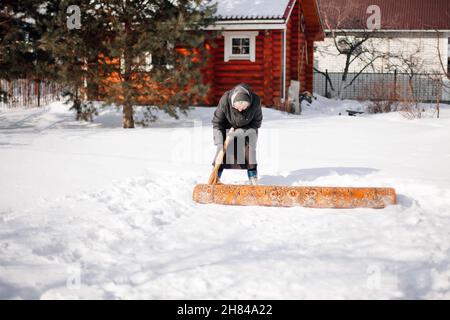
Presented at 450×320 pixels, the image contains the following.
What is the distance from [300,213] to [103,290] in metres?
2.83

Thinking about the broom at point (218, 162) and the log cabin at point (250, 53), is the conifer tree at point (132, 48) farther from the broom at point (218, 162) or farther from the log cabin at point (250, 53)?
the broom at point (218, 162)

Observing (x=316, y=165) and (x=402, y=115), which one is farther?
(x=402, y=115)

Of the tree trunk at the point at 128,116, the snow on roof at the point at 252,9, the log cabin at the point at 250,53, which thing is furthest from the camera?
the log cabin at the point at 250,53

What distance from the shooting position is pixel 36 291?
12.6ft

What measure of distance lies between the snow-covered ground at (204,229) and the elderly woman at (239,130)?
71 cm

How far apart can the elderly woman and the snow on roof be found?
1147cm

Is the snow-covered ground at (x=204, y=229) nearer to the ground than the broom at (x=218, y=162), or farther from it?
nearer to the ground

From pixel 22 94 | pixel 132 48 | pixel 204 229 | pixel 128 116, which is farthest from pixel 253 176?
pixel 22 94

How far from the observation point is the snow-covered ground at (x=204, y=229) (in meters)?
3.99

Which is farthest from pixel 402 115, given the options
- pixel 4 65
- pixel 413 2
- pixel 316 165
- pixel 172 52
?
pixel 413 2

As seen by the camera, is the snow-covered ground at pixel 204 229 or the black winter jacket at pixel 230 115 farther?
the black winter jacket at pixel 230 115

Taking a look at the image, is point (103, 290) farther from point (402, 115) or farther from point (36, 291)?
point (402, 115)

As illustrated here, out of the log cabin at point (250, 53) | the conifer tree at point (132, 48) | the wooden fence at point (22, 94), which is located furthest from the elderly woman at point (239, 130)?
the wooden fence at point (22, 94)
